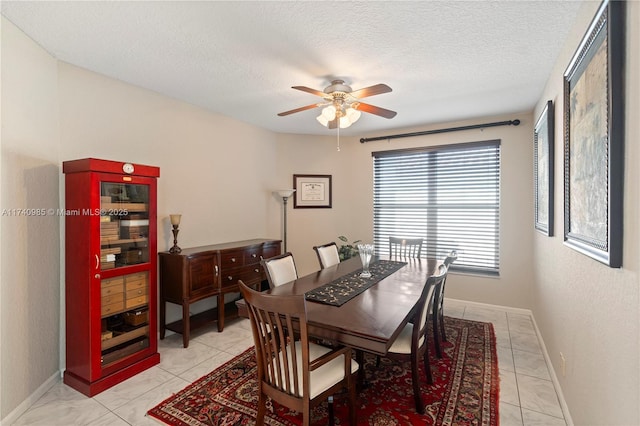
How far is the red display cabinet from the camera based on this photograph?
2.27 metres

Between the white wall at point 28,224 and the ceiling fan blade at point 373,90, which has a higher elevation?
the ceiling fan blade at point 373,90

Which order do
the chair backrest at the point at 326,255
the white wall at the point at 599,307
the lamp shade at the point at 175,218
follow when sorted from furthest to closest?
the chair backrest at the point at 326,255 < the lamp shade at the point at 175,218 < the white wall at the point at 599,307

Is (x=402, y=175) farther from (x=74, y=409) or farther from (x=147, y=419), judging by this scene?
(x=74, y=409)

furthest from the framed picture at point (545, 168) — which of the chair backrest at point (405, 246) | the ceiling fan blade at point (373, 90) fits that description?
the ceiling fan blade at point (373, 90)

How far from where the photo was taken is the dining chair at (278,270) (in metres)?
2.49

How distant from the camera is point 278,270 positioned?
8.55 feet

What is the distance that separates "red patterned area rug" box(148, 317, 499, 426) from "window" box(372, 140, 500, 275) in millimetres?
1773

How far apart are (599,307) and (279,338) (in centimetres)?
164

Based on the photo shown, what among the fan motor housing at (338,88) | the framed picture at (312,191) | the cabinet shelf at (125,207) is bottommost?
the cabinet shelf at (125,207)

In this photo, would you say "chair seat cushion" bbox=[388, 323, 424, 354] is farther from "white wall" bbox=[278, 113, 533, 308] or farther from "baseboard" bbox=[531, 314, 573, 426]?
"white wall" bbox=[278, 113, 533, 308]

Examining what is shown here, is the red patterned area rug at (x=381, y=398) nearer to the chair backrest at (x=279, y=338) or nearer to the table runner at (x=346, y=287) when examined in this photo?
the chair backrest at (x=279, y=338)

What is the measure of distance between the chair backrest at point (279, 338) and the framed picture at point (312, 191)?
3270 mm

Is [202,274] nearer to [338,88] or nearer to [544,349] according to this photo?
[338,88]

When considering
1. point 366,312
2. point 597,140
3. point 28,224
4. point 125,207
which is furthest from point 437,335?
point 28,224
